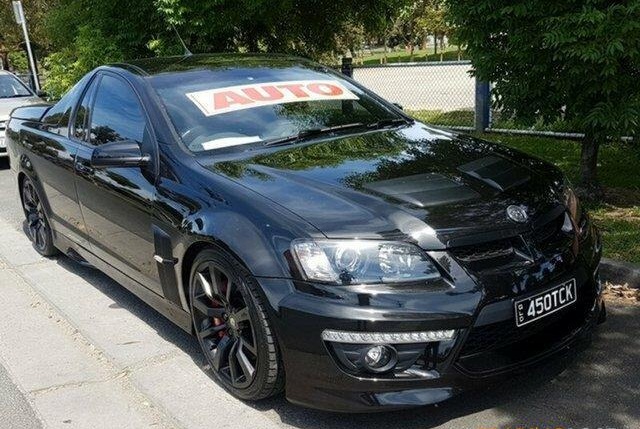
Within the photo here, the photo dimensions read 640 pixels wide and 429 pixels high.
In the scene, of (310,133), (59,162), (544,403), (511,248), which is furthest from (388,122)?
(59,162)

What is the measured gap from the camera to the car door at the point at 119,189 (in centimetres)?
376

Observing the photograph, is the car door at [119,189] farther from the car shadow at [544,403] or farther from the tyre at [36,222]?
the tyre at [36,222]

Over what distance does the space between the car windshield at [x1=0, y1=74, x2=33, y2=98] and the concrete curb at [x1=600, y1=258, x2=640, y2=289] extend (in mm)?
10362

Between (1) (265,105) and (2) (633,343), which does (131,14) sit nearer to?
(1) (265,105)

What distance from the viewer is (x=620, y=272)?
168 inches

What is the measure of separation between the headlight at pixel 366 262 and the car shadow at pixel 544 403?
61 cm

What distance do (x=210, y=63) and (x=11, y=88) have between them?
881cm

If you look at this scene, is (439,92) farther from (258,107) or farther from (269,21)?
(258,107)

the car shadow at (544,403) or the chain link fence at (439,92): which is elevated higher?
the chain link fence at (439,92)

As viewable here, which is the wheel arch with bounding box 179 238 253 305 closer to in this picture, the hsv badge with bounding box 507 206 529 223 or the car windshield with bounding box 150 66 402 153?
the car windshield with bounding box 150 66 402 153

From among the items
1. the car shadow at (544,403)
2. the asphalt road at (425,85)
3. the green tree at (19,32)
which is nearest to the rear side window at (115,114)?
the car shadow at (544,403)

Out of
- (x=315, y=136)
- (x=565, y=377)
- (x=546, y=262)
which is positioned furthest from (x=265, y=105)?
(x=565, y=377)

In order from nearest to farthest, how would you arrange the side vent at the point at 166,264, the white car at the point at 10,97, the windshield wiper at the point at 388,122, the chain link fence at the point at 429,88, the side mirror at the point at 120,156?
the side vent at the point at 166,264, the side mirror at the point at 120,156, the windshield wiper at the point at 388,122, the chain link fence at the point at 429,88, the white car at the point at 10,97

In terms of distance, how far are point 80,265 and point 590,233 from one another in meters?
3.99
